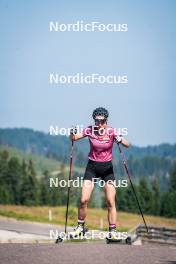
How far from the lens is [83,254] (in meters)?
9.43

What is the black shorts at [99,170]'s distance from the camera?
1254 centimetres

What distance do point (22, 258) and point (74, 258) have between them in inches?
26.4

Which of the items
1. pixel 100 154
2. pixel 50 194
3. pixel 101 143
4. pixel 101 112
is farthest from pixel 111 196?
pixel 50 194

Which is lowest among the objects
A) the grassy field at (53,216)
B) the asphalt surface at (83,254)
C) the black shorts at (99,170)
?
the grassy field at (53,216)

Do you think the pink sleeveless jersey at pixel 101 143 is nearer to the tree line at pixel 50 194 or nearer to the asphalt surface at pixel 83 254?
the asphalt surface at pixel 83 254

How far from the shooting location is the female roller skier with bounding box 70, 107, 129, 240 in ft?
40.7

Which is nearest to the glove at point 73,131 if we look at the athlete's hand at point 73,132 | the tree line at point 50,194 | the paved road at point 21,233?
the athlete's hand at point 73,132

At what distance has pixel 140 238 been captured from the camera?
100ft

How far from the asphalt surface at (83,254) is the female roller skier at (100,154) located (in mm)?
2046

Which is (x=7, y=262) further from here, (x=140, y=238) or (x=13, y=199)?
(x=13, y=199)

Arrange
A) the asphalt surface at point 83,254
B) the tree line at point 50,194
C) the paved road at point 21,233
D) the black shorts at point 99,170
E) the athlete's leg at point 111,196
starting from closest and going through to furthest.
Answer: the asphalt surface at point 83,254, the black shorts at point 99,170, the athlete's leg at point 111,196, the paved road at point 21,233, the tree line at point 50,194

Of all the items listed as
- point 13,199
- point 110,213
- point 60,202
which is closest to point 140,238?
point 110,213

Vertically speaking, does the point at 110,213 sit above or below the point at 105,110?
below

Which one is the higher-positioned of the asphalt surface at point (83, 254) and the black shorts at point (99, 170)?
the black shorts at point (99, 170)
